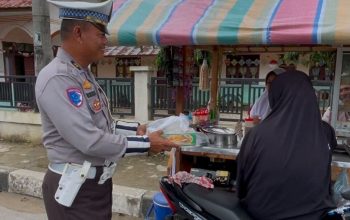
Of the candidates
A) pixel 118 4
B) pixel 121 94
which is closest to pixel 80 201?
pixel 118 4

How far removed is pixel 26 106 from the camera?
718cm

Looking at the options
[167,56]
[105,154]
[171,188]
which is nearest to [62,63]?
[105,154]

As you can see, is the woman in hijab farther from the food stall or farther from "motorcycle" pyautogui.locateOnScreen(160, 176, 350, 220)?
the food stall

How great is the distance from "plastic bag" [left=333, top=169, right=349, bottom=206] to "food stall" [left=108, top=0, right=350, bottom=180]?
9 cm

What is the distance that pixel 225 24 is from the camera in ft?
7.90

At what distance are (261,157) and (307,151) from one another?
0.78ft

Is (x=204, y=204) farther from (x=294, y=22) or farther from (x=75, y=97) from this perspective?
(x=294, y=22)

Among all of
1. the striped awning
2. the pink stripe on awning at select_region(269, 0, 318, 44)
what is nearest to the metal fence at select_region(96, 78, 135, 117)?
the striped awning

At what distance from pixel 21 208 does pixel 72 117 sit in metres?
3.16

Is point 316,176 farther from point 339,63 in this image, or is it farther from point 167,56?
point 167,56

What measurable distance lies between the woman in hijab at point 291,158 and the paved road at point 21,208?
2.42 metres

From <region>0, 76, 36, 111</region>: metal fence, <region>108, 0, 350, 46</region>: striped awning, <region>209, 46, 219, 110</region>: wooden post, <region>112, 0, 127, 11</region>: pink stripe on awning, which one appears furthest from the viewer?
<region>0, 76, 36, 111</region>: metal fence

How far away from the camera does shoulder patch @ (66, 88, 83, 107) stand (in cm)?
167

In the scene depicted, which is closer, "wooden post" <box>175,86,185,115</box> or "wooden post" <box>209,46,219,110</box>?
"wooden post" <box>209,46,219,110</box>
